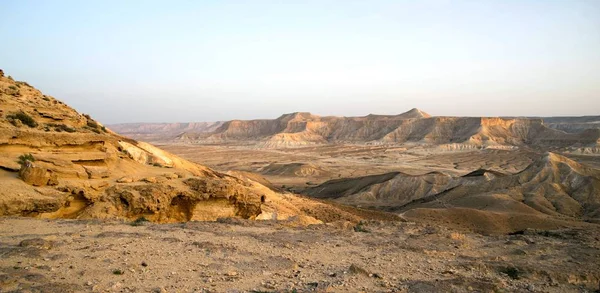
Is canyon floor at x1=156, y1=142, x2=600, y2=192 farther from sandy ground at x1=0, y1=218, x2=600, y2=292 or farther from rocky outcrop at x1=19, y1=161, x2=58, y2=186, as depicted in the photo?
sandy ground at x1=0, y1=218, x2=600, y2=292

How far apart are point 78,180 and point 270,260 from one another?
687 centimetres

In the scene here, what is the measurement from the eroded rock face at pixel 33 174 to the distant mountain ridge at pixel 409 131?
9014cm

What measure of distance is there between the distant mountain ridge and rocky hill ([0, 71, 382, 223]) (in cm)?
8541

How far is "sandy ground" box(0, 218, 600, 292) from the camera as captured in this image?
616 cm

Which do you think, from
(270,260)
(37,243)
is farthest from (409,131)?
(37,243)

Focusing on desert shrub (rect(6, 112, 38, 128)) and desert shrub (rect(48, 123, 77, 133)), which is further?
desert shrub (rect(48, 123, 77, 133))

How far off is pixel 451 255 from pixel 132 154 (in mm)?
17120

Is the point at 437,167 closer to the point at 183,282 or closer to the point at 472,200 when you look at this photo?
the point at 472,200

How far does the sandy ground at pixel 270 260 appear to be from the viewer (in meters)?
6.16

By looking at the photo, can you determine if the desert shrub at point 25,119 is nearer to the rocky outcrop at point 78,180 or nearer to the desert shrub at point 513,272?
the rocky outcrop at point 78,180

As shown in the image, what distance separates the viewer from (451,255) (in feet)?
29.2

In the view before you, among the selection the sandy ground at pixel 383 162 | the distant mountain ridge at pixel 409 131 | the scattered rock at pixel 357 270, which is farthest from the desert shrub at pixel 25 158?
the distant mountain ridge at pixel 409 131

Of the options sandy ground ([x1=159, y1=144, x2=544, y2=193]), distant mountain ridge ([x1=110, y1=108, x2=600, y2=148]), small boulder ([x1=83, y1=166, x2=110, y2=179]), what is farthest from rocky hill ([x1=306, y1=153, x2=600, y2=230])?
distant mountain ridge ([x1=110, y1=108, x2=600, y2=148])

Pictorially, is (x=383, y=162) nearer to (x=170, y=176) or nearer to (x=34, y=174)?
(x=170, y=176)
